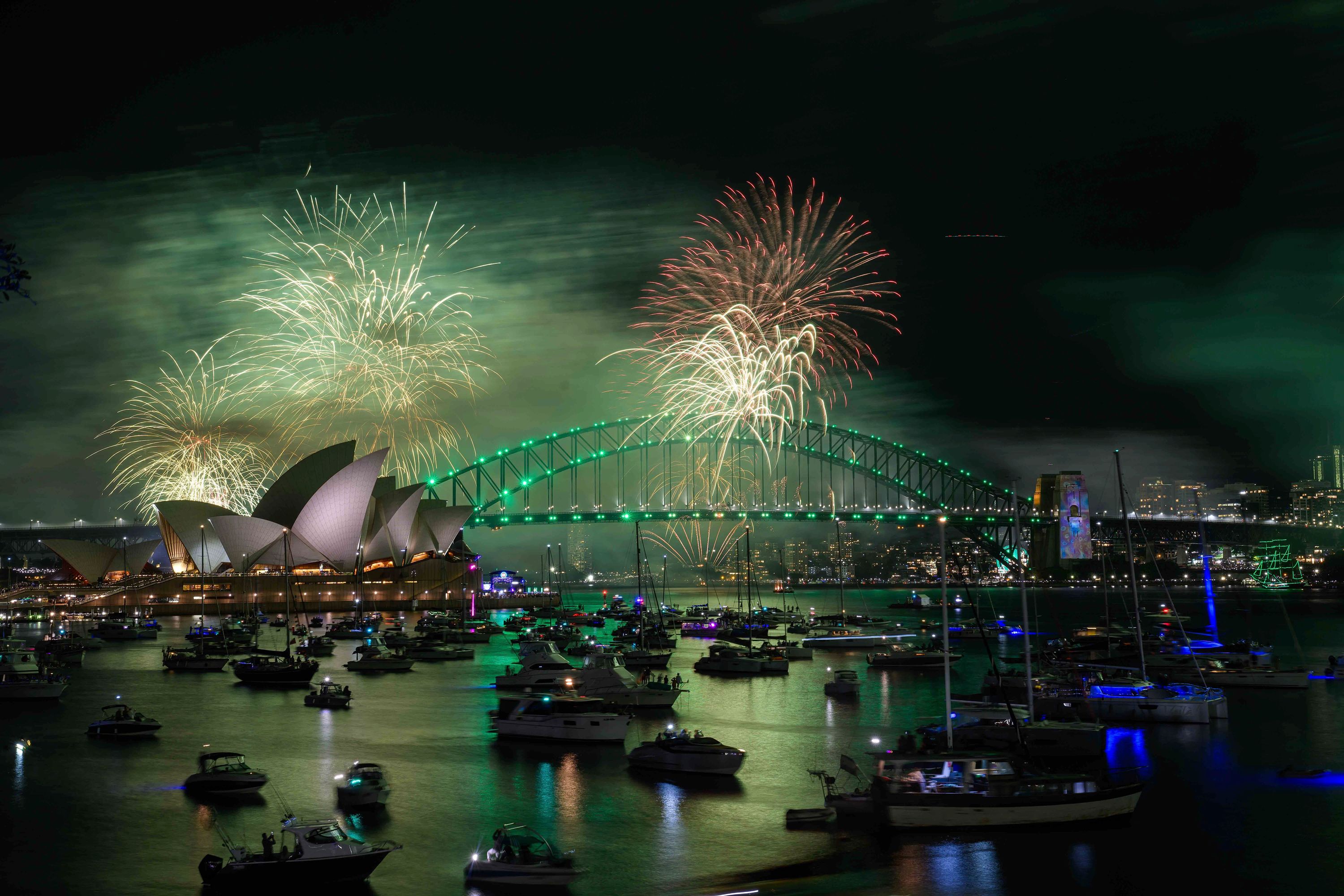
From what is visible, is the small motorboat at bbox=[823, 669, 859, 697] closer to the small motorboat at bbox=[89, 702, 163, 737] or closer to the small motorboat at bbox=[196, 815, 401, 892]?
the small motorboat at bbox=[89, 702, 163, 737]

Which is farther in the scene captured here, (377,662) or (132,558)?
(132,558)

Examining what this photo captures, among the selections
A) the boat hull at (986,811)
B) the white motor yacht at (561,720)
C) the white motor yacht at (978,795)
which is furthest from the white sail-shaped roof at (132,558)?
the boat hull at (986,811)

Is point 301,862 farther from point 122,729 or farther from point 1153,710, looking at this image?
point 1153,710

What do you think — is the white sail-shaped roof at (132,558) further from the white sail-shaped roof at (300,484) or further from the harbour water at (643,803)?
the harbour water at (643,803)

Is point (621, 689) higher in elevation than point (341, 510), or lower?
lower

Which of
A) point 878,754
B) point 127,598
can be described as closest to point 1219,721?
point 878,754

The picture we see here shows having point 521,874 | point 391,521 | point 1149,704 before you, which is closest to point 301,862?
point 521,874

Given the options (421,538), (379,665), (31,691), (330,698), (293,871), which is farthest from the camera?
(421,538)

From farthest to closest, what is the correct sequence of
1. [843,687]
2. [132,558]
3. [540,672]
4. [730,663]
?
[132,558]
[730,663]
[843,687]
[540,672]
